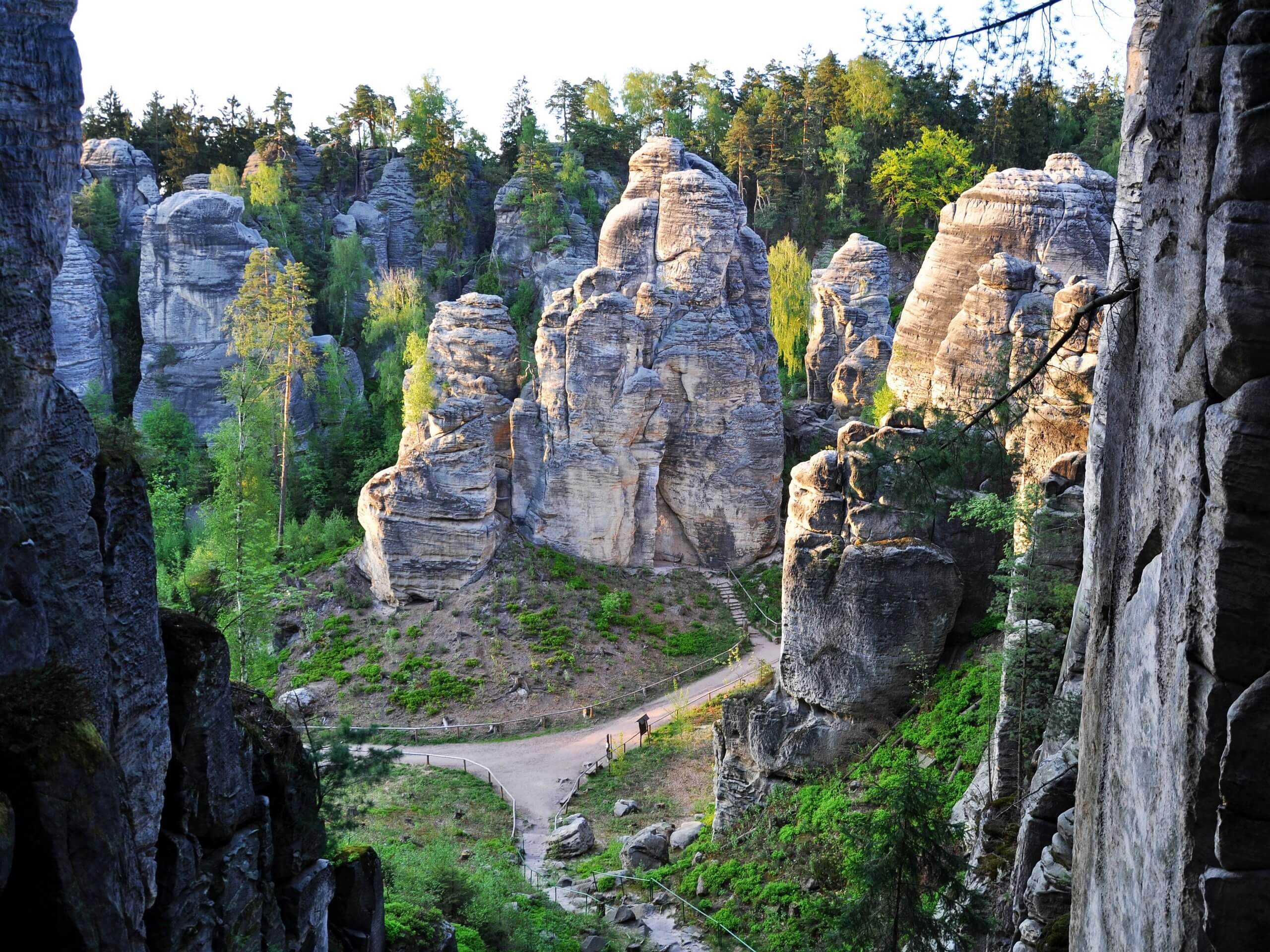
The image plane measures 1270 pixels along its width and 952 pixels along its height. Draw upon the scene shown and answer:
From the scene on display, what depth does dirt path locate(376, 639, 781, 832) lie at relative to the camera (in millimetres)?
25109

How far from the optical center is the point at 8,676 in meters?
7.81

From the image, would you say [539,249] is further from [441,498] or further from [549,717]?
[549,717]

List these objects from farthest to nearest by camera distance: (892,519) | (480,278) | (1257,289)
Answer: (480,278), (892,519), (1257,289)

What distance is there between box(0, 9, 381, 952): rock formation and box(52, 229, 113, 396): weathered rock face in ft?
117

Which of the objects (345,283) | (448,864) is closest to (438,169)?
(345,283)

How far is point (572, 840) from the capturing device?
2275cm

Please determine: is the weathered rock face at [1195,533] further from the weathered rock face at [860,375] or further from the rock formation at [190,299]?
the rock formation at [190,299]

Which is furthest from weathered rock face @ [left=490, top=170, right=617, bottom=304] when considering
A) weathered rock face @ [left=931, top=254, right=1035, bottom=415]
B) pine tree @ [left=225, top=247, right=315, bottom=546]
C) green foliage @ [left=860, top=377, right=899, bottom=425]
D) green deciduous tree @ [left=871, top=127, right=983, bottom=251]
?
weathered rock face @ [left=931, top=254, right=1035, bottom=415]

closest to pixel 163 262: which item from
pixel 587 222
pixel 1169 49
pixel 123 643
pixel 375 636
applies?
pixel 587 222

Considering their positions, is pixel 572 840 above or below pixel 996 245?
below

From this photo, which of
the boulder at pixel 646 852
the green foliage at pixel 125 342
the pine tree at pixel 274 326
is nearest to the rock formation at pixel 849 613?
the boulder at pixel 646 852

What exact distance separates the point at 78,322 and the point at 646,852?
32.7 metres

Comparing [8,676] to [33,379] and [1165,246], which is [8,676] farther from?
[1165,246]

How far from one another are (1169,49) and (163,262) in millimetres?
43274
